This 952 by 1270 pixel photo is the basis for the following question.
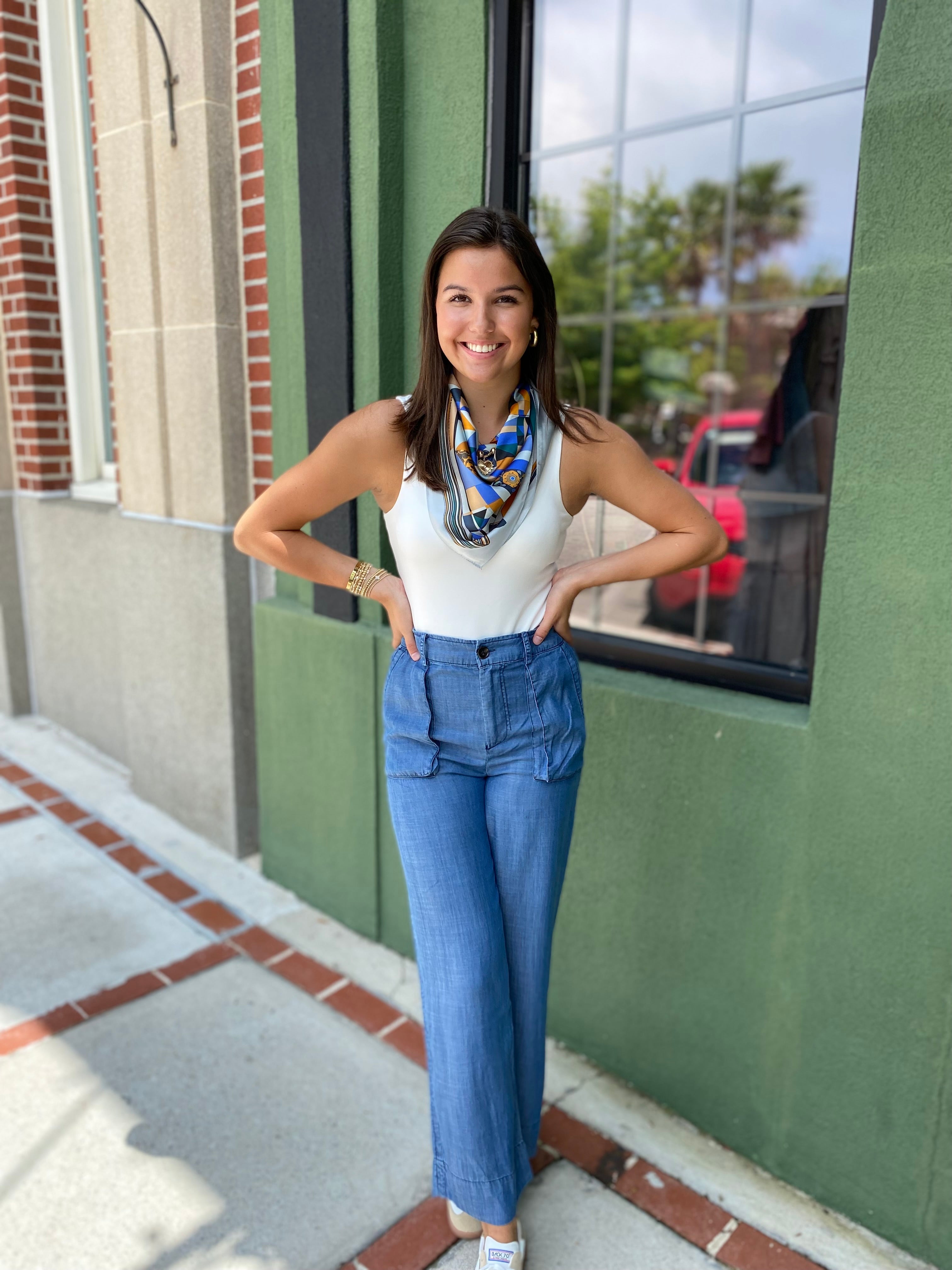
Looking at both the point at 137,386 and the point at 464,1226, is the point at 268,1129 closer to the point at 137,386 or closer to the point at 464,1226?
the point at 464,1226

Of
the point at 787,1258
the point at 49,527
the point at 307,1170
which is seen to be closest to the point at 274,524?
the point at 307,1170

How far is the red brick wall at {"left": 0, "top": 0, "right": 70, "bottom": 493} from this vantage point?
4.52 m

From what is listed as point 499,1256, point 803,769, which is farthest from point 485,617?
point 499,1256

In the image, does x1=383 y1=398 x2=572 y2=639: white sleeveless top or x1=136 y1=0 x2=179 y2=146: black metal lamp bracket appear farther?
x1=136 y1=0 x2=179 y2=146: black metal lamp bracket

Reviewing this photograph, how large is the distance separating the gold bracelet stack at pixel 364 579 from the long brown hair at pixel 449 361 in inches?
12.5

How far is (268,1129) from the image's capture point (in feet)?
7.72

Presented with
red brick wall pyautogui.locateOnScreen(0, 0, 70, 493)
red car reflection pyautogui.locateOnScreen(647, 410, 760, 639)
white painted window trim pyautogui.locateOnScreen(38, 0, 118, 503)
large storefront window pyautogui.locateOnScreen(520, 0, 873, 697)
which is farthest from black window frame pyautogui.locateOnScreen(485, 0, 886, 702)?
red brick wall pyautogui.locateOnScreen(0, 0, 70, 493)

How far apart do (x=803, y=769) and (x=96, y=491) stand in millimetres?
4084

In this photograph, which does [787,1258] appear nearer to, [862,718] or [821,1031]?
[821,1031]

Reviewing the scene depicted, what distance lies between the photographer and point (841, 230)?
8.70 metres

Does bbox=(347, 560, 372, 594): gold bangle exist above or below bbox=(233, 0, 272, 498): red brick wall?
below

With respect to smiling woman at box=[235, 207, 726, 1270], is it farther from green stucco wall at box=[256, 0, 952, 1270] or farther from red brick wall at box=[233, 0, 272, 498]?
red brick wall at box=[233, 0, 272, 498]

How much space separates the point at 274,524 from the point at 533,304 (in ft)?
2.28

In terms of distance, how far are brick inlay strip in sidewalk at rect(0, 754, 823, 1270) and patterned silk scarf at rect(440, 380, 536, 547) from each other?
1.54 metres
